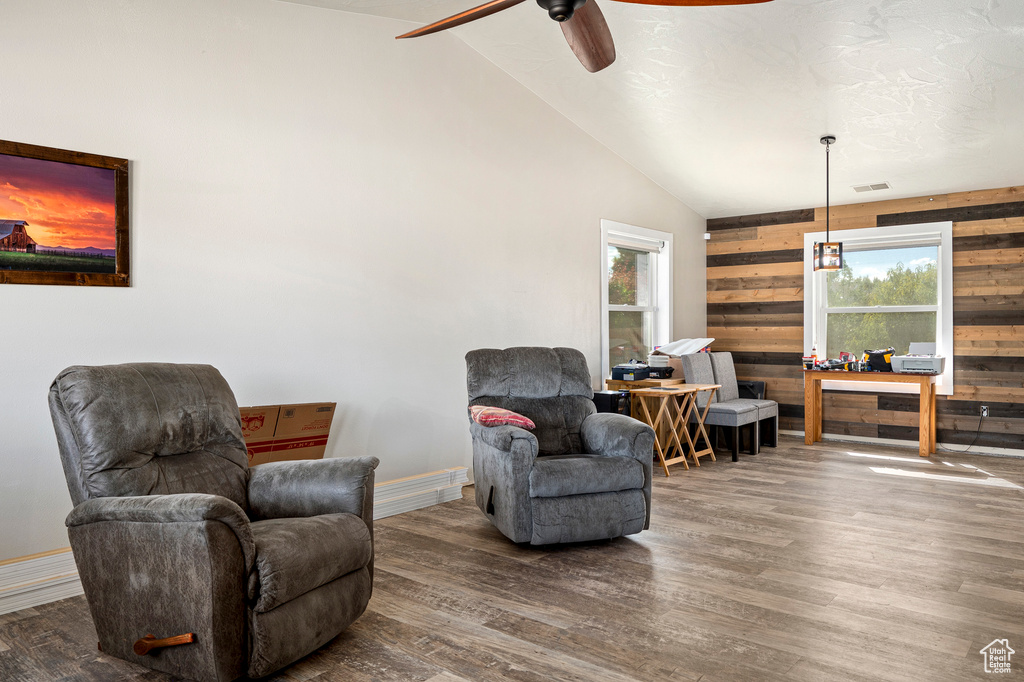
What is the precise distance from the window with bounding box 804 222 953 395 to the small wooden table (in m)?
1.83

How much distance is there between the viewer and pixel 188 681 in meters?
2.23

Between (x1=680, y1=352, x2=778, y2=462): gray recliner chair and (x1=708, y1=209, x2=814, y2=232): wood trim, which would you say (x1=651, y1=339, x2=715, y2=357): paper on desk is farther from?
(x1=708, y1=209, x2=814, y2=232): wood trim

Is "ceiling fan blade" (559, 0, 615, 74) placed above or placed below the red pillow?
above

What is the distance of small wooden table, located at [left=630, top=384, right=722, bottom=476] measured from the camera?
545 centimetres

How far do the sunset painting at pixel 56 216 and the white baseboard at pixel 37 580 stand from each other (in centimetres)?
124

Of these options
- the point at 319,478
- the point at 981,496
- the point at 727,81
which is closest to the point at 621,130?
the point at 727,81

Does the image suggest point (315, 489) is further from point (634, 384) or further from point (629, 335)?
point (629, 335)

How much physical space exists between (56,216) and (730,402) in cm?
538

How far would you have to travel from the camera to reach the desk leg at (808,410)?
21.8 ft

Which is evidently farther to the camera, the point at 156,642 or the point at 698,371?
the point at 698,371

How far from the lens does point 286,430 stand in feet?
12.1

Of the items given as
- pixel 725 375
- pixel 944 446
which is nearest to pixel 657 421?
pixel 725 375

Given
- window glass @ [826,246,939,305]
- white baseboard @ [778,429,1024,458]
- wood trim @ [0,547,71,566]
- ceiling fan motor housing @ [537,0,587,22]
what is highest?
ceiling fan motor housing @ [537,0,587,22]

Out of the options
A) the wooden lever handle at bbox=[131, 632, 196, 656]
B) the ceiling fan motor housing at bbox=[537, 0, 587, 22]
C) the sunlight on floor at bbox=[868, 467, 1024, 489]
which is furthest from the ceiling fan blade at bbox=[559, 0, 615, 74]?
the sunlight on floor at bbox=[868, 467, 1024, 489]
